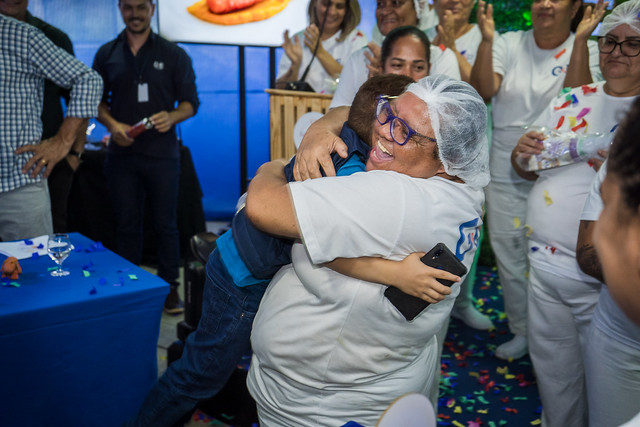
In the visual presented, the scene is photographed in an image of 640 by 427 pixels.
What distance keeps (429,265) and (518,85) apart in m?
2.37

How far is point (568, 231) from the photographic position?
7.44 ft

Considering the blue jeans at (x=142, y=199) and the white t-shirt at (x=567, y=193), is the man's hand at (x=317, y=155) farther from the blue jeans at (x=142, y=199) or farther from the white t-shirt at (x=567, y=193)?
the blue jeans at (x=142, y=199)

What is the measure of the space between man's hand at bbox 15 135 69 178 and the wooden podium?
1.17 metres

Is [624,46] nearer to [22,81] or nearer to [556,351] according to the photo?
[556,351]

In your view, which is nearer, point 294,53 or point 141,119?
point 294,53

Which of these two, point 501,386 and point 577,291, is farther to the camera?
point 501,386

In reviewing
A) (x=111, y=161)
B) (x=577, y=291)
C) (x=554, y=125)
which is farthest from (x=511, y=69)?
(x=111, y=161)

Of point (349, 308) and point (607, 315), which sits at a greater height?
point (349, 308)

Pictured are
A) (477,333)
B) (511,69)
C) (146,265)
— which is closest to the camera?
(511,69)

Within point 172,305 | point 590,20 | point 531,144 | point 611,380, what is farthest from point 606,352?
point 172,305

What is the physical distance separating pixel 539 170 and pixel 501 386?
1296mm

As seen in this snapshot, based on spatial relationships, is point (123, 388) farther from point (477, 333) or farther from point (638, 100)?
point (477, 333)

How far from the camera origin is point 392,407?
1071mm

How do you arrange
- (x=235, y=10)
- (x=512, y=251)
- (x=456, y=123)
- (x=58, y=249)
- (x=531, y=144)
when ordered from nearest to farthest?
(x=456, y=123) < (x=58, y=249) < (x=531, y=144) < (x=512, y=251) < (x=235, y=10)
